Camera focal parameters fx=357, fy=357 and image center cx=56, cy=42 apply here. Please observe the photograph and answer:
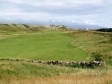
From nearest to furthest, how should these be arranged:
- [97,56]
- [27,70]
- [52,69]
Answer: [27,70] < [52,69] < [97,56]

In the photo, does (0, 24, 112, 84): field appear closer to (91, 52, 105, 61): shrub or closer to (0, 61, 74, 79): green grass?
(0, 61, 74, 79): green grass

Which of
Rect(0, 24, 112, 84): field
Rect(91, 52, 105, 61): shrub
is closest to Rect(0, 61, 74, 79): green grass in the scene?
Rect(0, 24, 112, 84): field

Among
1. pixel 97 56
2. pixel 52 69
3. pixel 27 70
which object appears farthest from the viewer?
pixel 97 56

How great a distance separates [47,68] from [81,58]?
37.9 feet

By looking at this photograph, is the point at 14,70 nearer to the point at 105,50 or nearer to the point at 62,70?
the point at 62,70

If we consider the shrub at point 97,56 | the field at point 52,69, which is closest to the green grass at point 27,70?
the field at point 52,69

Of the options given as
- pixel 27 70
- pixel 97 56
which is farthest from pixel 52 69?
pixel 97 56

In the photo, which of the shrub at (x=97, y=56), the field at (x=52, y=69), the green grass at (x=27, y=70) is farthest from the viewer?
the shrub at (x=97, y=56)

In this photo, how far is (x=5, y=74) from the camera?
1953 centimetres

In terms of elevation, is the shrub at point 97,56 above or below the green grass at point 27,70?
below

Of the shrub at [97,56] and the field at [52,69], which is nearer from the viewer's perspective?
the field at [52,69]

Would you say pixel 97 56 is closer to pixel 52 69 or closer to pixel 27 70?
pixel 52 69

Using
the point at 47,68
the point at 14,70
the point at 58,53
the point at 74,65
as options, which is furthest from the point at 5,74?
the point at 58,53

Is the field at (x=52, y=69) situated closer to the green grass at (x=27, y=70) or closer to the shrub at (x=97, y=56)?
the green grass at (x=27, y=70)
